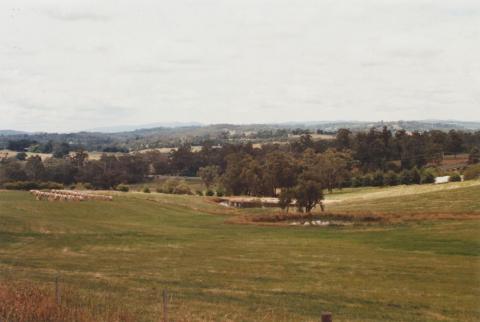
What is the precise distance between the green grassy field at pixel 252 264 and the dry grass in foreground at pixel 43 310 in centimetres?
231

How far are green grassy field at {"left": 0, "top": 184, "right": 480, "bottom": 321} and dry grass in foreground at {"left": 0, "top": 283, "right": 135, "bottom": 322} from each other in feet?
7.57

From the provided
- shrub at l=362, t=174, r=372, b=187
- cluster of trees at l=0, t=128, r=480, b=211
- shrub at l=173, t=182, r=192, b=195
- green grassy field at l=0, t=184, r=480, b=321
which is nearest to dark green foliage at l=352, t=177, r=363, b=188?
cluster of trees at l=0, t=128, r=480, b=211

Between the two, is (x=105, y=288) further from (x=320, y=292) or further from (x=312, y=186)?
(x=312, y=186)

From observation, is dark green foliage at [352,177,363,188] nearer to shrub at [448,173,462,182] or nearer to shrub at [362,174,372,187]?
shrub at [362,174,372,187]

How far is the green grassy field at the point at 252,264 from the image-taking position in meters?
22.8

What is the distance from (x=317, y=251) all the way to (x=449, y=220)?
23581mm

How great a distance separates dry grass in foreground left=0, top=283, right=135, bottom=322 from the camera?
15.4 meters

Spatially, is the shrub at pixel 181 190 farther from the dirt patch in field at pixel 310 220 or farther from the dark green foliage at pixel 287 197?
the dirt patch in field at pixel 310 220

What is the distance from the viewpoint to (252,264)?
110 feet

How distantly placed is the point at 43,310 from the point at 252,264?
739 inches

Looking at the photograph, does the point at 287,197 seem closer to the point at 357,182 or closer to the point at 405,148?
the point at 357,182

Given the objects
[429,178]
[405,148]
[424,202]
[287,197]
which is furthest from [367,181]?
[287,197]

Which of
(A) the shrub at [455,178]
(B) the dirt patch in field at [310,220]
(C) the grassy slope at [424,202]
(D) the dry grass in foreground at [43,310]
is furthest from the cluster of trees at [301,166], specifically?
(D) the dry grass in foreground at [43,310]

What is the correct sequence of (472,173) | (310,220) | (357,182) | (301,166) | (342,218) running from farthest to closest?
(357,182) < (301,166) < (472,173) < (310,220) < (342,218)
